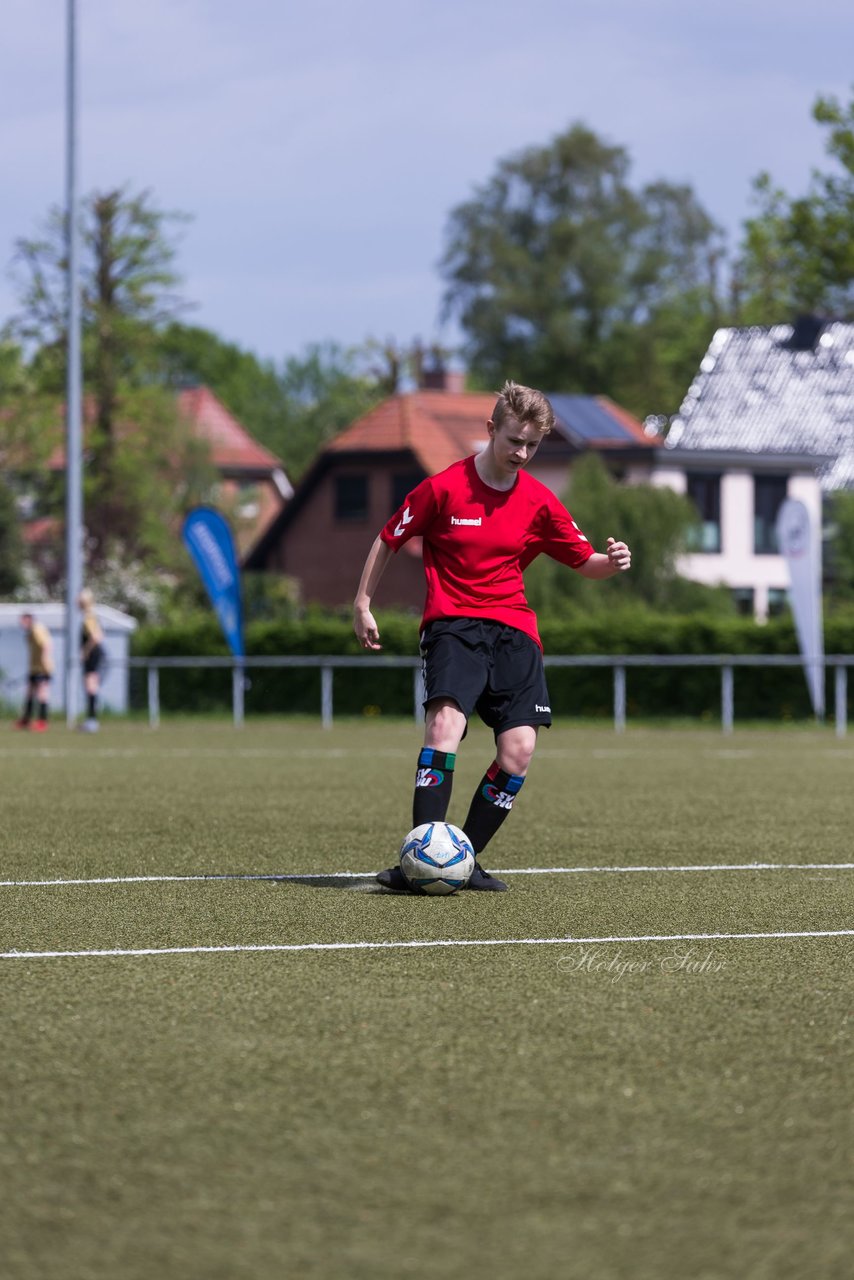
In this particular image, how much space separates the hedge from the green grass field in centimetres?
2067

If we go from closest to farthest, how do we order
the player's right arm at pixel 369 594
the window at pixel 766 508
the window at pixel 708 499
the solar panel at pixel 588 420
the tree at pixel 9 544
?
the player's right arm at pixel 369 594, the tree at pixel 9 544, the window at pixel 708 499, the solar panel at pixel 588 420, the window at pixel 766 508

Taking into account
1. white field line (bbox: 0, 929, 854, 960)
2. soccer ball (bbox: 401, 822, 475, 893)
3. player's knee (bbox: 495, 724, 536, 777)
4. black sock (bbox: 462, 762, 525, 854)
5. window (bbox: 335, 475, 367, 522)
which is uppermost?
window (bbox: 335, 475, 367, 522)

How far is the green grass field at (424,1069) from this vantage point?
10.6ft

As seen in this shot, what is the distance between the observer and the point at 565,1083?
4297mm

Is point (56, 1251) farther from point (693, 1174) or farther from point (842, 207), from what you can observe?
point (842, 207)

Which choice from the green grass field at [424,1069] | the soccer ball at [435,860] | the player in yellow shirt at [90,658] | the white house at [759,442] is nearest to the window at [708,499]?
the white house at [759,442]

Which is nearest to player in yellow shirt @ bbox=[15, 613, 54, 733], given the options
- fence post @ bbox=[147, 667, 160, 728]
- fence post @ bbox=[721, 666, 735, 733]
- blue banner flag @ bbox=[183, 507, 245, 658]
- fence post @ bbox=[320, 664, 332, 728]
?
fence post @ bbox=[147, 667, 160, 728]

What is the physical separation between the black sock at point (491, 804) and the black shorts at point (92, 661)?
19053 millimetres

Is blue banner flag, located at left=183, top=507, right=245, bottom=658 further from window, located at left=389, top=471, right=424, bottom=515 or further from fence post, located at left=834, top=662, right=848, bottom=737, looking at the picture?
window, located at left=389, top=471, right=424, bottom=515

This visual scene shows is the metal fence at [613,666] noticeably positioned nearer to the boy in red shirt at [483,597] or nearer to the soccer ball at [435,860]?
the boy in red shirt at [483,597]

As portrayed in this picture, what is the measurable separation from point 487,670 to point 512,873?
41.8 inches

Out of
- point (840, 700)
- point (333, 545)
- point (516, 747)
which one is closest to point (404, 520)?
point (516, 747)

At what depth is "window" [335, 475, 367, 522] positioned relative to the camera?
55906 millimetres

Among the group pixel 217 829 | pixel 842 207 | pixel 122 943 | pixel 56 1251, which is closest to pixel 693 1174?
pixel 56 1251
